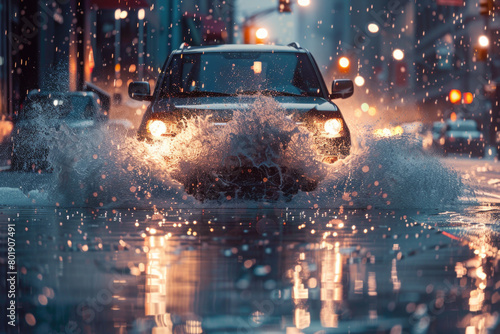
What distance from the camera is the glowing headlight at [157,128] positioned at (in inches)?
391

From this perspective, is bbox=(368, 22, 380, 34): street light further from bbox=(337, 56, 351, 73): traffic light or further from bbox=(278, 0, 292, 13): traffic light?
bbox=(337, 56, 351, 73): traffic light

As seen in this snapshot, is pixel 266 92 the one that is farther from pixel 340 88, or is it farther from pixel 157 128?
pixel 157 128

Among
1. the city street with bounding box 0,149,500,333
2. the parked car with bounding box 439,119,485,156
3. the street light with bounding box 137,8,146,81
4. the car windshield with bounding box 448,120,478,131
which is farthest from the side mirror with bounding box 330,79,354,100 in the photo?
the street light with bounding box 137,8,146,81

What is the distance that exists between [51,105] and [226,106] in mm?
8871

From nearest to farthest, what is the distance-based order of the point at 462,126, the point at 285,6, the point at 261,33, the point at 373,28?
the point at 285,6, the point at 261,33, the point at 462,126, the point at 373,28

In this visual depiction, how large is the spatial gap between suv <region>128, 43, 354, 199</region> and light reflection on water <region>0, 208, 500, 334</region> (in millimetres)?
1168

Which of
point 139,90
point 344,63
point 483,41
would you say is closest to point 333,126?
point 139,90

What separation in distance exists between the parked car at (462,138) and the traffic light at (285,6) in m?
8.87

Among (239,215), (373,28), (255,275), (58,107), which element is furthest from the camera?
(373,28)

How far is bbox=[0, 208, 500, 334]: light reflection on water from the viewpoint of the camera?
4496 mm

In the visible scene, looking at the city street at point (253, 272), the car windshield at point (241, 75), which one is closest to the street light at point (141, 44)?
the car windshield at point (241, 75)

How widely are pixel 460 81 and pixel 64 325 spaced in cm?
6567

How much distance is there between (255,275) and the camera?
5.75m

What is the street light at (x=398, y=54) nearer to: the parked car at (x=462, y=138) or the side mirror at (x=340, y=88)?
the parked car at (x=462, y=138)
